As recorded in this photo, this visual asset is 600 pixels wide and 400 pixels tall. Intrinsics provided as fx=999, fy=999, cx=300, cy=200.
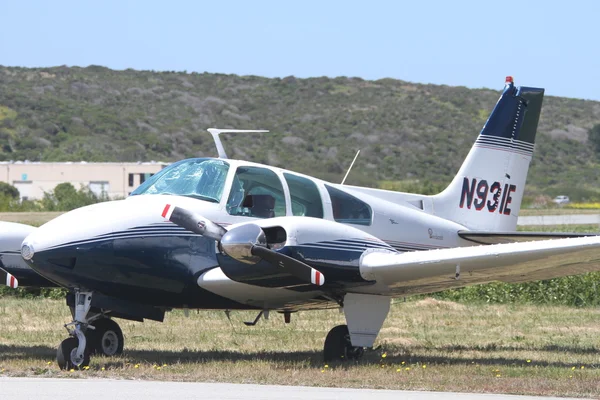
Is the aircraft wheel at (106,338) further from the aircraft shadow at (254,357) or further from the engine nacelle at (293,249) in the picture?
the engine nacelle at (293,249)

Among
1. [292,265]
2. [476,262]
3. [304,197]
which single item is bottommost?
[292,265]

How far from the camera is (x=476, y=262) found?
472 inches

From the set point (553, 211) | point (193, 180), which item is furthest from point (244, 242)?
point (553, 211)

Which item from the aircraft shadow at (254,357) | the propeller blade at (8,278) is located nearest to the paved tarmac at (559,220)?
the aircraft shadow at (254,357)

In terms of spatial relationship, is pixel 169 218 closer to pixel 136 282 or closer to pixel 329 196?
pixel 136 282

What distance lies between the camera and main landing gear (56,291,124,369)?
39.0 ft

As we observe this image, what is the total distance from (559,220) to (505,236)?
138 feet

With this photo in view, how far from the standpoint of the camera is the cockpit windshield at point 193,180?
12.7 meters

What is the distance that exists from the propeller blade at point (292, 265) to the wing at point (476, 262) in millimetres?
712

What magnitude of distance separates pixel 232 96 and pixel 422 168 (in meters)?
35.0

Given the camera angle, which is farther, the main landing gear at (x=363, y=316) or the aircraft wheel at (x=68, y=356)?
the main landing gear at (x=363, y=316)

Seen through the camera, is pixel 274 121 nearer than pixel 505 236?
No

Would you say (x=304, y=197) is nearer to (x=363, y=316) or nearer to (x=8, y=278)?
(x=363, y=316)

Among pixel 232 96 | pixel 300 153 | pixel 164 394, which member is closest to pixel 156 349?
pixel 164 394
